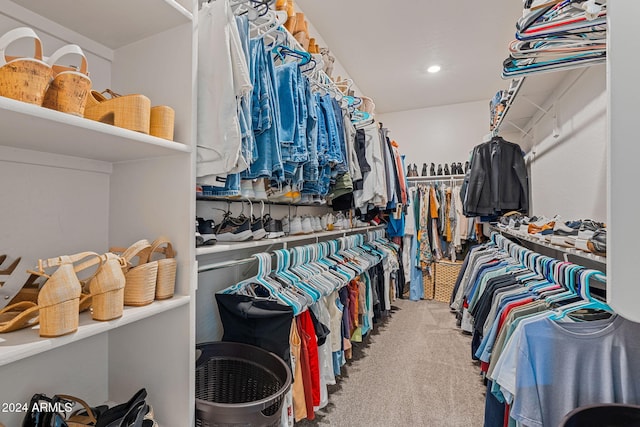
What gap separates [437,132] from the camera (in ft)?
16.1

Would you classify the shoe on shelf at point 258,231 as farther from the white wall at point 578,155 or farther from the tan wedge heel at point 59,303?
the white wall at point 578,155

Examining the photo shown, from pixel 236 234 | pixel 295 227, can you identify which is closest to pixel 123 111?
pixel 236 234

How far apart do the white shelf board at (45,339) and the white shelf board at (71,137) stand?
0.46 meters

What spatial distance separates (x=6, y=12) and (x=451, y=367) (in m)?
3.00

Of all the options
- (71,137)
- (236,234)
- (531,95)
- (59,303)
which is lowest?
(59,303)

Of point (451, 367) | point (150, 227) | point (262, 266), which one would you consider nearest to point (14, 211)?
point (150, 227)

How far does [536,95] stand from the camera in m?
2.53

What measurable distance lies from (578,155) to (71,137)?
102 inches

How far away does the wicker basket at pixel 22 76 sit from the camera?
63 centimetres

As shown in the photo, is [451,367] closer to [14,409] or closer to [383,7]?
[14,409]

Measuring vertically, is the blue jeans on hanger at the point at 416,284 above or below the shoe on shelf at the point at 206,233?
below

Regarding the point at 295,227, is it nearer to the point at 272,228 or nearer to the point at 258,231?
the point at 272,228

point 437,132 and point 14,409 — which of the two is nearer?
point 14,409

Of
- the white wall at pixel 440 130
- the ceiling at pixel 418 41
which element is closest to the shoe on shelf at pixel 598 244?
the ceiling at pixel 418 41
